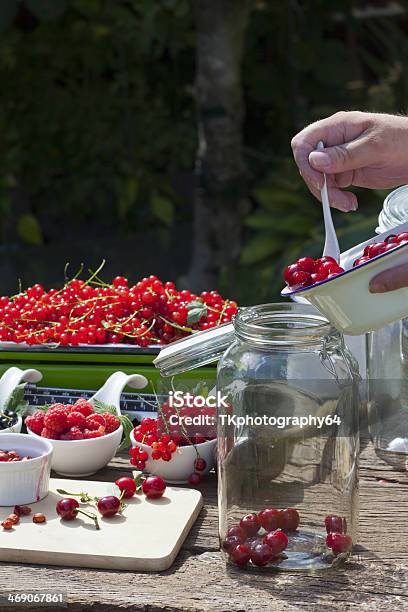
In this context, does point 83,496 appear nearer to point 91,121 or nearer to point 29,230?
point 29,230

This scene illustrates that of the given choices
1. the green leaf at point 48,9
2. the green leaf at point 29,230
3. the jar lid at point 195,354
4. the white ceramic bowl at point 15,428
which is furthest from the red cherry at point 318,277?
the green leaf at point 29,230

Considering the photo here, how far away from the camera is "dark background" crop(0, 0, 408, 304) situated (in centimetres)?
582

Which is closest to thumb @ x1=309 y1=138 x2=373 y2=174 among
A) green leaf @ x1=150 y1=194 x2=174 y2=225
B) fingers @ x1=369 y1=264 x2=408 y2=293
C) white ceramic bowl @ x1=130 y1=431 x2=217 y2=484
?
fingers @ x1=369 y1=264 x2=408 y2=293

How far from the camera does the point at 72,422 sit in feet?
5.35

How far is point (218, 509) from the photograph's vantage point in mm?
1480

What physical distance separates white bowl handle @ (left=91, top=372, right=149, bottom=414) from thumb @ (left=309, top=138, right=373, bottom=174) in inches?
21.1

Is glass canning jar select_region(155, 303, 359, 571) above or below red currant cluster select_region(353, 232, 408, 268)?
below

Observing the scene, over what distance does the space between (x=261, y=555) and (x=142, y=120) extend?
206 inches

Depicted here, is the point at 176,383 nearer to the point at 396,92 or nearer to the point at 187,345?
the point at 187,345

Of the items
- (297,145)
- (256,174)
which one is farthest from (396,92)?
(297,145)

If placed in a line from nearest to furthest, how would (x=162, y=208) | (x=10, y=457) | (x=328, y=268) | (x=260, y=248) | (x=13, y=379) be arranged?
1. (x=328, y=268)
2. (x=10, y=457)
3. (x=13, y=379)
4. (x=260, y=248)
5. (x=162, y=208)

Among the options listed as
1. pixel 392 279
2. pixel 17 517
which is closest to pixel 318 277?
pixel 392 279

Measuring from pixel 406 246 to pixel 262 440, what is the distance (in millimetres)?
400

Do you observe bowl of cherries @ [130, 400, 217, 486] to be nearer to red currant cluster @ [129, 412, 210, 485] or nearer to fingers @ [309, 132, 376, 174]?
red currant cluster @ [129, 412, 210, 485]
